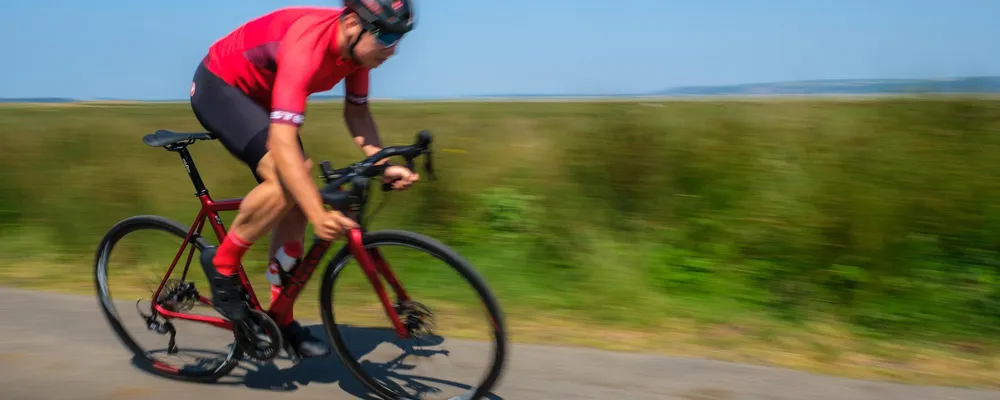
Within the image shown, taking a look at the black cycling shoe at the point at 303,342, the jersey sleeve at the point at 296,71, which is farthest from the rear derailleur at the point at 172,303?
the jersey sleeve at the point at 296,71

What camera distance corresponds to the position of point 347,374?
12.7ft

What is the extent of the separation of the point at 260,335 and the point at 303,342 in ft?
0.61

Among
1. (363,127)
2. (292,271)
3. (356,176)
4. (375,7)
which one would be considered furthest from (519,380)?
(375,7)

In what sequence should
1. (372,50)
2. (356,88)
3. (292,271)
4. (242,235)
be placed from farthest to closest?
(356,88) < (292,271) < (242,235) < (372,50)

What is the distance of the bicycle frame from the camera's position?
3.35 metres

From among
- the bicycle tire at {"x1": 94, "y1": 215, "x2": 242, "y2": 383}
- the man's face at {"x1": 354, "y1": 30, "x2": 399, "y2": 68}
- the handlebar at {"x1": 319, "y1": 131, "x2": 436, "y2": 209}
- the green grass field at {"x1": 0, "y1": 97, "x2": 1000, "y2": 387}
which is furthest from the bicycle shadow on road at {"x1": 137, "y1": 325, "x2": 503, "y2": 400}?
the man's face at {"x1": 354, "y1": 30, "x2": 399, "y2": 68}

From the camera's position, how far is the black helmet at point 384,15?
3023mm

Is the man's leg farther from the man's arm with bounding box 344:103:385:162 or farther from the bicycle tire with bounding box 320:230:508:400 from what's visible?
the man's arm with bounding box 344:103:385:162

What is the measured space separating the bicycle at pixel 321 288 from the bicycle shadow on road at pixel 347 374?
0.05m

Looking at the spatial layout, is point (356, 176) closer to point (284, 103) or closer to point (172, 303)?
point (284, 103)

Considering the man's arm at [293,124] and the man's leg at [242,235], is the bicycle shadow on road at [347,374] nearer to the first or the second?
the man's leg at [242,235]

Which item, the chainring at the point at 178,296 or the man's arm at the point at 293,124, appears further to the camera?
the chainring at the point at 178,296

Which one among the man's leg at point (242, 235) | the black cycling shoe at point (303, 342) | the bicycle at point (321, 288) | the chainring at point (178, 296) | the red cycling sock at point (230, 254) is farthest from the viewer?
the chainring at point (178, 296)

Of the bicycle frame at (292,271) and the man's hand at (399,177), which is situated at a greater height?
the man's hand at (399,177)
